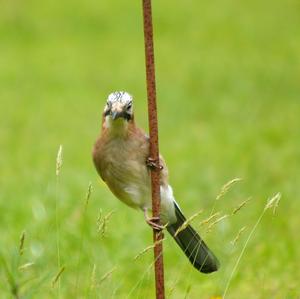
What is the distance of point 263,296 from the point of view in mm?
5141

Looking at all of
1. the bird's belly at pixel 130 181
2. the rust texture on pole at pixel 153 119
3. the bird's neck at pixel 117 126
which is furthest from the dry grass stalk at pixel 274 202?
the bird's neck at pixel 117 126

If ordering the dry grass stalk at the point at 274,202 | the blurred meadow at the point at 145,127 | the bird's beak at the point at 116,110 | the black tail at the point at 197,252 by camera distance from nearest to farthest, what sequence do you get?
1. the dry grass stalk at the point at 274,202
2. the bird's beak at the point at 116,110
3. the black tail at the point at 197,252
4. the blurred meadow at the point at 145,127

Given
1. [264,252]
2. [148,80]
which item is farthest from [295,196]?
[148,80]

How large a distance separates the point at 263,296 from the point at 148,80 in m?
1.89

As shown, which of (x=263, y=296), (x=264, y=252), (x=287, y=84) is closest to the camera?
(x=263, y=296)

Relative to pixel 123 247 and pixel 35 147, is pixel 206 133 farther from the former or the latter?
pixel 123 247

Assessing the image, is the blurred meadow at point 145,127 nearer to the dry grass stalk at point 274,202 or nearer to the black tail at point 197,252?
the black tail at point 197,252

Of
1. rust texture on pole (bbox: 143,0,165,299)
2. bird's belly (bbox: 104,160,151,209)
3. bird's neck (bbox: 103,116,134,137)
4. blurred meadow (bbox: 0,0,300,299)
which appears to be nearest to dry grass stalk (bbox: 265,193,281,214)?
blurred meadow (bbox: 0,0,300,299)

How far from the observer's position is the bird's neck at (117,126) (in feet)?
13.5

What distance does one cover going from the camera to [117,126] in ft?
13.6

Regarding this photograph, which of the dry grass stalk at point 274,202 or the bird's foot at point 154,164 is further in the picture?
the bird's foot at point 154,164

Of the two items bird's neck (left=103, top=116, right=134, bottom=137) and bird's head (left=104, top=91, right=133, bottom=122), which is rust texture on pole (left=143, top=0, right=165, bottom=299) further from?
bird's neck (left=103, top=116, right=134, bottom=137)

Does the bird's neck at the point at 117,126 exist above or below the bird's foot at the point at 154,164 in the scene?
above

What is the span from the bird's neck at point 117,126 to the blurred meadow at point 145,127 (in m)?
0.41
